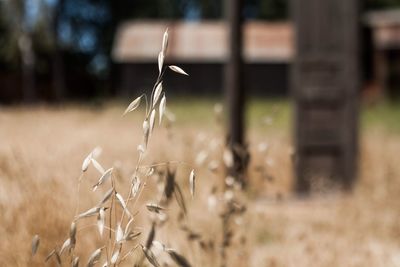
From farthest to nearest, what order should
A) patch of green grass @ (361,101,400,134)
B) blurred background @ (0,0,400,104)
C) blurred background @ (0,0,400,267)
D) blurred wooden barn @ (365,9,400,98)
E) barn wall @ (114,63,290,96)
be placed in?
barn wall @ (114,63,290,96) < blurred background @ (0,0,400,104) < blurred wooden barn @ (365,9,400,98) < patch of green grass @ (361,101,400,134) < blurred background @ (0,0,400,267)

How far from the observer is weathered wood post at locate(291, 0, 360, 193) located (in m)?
5.99

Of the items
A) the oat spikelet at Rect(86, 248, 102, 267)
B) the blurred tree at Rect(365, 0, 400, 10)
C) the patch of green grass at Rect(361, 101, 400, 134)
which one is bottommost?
the patch of green grass at Rect(361, 101, 400, 134)

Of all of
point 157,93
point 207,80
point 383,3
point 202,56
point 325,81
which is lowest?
point 207,80

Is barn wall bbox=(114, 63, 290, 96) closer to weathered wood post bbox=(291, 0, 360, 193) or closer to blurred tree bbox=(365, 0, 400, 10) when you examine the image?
blurred tree bbox=(365, 0, 400, 10)

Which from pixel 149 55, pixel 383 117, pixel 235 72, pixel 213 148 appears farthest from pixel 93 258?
pixel 149 55

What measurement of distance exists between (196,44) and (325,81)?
1923 cm

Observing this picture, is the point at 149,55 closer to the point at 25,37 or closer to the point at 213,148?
the point at 25,37

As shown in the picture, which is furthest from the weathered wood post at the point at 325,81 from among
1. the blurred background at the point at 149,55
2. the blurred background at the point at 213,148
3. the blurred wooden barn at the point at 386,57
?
the blurred wooden barn at the point at 386,57

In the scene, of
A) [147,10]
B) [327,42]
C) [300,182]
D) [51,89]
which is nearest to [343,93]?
[327,42]

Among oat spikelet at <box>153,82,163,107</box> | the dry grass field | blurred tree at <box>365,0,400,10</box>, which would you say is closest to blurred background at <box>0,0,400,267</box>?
the dry grass field

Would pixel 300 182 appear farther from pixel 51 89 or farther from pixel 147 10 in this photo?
pixel 147 10

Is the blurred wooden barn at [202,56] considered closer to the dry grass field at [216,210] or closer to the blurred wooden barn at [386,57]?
the blurred wooden barn at [386,57]

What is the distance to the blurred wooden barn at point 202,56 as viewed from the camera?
24531 millimetres

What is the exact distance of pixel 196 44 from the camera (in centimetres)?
2492
